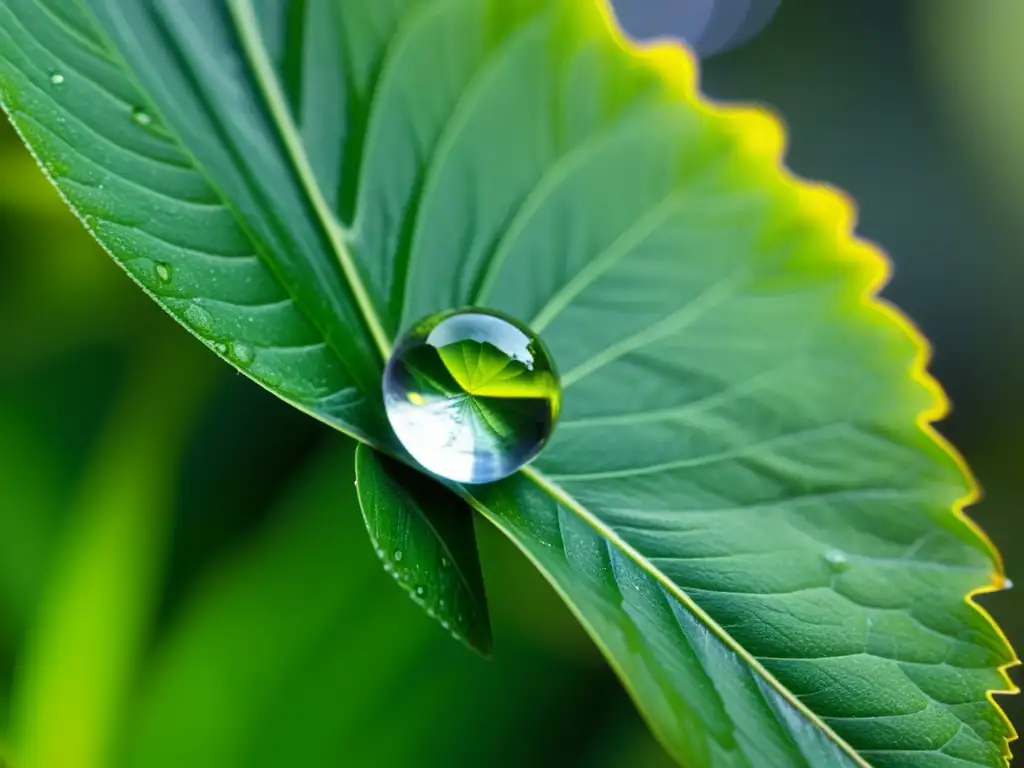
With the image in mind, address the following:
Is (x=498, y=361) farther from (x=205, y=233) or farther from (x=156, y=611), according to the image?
(x=156, y=611)

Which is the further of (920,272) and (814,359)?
(920,272)

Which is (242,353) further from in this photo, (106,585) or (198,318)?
(106,585)

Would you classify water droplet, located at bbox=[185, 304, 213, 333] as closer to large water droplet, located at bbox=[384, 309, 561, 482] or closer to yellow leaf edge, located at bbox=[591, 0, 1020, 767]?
large water droplet, located at bbox=[384, 309, 561, 482]

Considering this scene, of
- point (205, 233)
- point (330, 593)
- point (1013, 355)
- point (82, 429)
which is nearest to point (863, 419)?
point (205, 233)

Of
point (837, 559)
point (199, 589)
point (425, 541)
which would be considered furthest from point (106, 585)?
point (837, 559)

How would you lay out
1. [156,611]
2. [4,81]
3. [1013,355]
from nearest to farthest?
[4,81]
[156,611]
[1013,355]

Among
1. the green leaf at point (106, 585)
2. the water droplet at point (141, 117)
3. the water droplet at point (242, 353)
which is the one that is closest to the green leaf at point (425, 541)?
the water droplet at point (242, 353)
